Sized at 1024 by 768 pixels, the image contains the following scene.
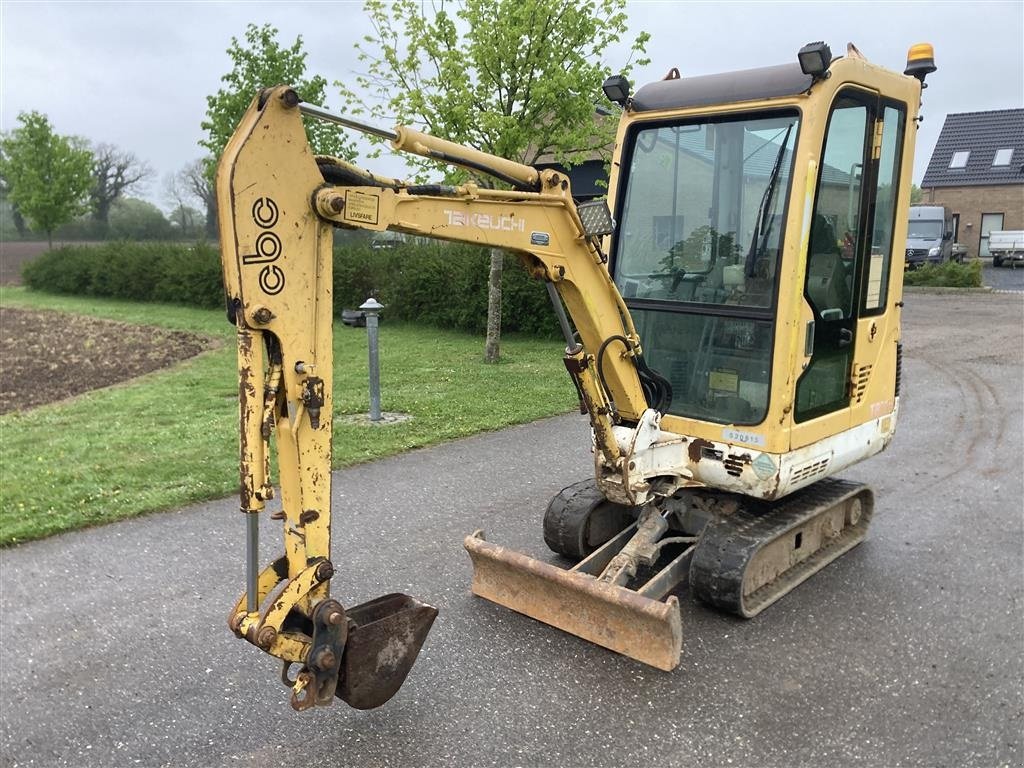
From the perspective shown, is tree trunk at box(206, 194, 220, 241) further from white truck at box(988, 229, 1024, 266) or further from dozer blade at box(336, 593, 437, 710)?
dozer blade at box(336, 593, 437, 710)

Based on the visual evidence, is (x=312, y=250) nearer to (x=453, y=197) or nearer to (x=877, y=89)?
(x=453, y=197)

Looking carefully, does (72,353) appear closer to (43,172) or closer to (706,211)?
(706,211)

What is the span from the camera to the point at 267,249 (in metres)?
2.82

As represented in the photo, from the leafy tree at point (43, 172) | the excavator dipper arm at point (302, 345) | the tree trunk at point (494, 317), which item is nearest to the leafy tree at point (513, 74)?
the tree trunk at point (494, 317)

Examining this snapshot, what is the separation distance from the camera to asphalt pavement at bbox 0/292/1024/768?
3385 mm

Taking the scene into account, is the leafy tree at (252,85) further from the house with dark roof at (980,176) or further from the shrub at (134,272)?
the house with dark roof at (980,176)

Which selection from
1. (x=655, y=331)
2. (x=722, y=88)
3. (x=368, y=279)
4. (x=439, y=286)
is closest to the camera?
(x=722, y=88)

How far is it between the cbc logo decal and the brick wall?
39267 millimetres

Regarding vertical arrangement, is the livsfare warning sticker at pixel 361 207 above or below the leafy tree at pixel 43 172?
below

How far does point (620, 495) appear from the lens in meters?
4.32

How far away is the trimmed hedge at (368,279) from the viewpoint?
49.7 ft

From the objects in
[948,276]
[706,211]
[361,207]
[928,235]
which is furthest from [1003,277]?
[361,207]

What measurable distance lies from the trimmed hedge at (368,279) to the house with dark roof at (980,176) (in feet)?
89.6

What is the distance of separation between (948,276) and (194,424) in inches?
840
